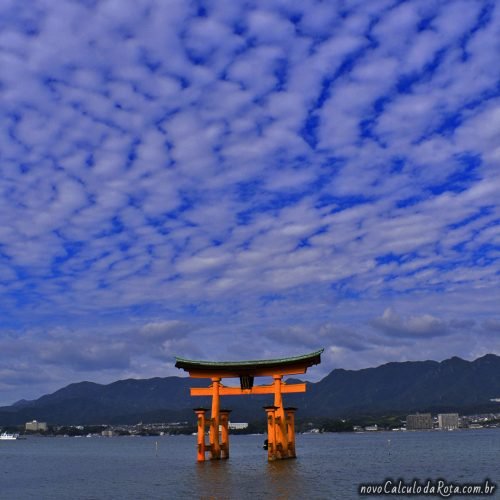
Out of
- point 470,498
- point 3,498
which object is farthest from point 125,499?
point 470,498

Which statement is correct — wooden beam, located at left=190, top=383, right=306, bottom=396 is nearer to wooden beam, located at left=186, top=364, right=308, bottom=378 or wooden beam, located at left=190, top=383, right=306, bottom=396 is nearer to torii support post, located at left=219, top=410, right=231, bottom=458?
wooden beam, located at left=186, top=364, right=308, bottom=378

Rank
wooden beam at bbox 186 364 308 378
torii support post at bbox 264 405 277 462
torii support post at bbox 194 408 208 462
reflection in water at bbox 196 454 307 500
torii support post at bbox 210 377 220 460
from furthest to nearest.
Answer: torii support post at bbox 210 377 220 460 < torii support post at bbox 194 408 208 462 < wooden beam at bbox 186 364 308 378 < torii support post at bbox 264 405 277 462 < reflection in water at bbox 196 454 307 500

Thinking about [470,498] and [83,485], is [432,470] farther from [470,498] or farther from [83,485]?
[83,485]

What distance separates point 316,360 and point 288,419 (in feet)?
22.5

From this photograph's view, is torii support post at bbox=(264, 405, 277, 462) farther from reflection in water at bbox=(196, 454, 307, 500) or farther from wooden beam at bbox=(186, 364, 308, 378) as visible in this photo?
wooden beam at bbox=(186, 364, 308, 378)

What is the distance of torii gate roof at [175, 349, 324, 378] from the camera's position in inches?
2128

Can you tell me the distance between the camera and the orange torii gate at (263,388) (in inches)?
2138

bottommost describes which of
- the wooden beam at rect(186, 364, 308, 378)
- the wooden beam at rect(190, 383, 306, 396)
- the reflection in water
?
the reflection in water

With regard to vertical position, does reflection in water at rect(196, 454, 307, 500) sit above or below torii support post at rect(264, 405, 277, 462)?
below

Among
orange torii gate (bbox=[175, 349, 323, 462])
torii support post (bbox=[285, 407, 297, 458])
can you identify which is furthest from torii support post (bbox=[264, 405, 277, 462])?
torii support post (bbox=[285, 407, 297, 458])

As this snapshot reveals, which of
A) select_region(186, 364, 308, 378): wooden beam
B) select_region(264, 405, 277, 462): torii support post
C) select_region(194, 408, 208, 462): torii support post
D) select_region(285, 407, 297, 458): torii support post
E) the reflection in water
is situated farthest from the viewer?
select_region(285, 407, 297, 458): torii support post

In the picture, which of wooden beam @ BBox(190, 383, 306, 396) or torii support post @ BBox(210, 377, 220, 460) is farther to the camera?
torii support post @ BBox(210, 377, 220, 460)

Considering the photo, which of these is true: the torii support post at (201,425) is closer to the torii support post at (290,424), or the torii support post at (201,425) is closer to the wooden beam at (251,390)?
the wooden beam at (251,390)

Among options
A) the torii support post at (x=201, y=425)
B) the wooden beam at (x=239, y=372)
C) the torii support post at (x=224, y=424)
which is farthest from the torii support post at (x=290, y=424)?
the torii support post at (x=201, y=425)
